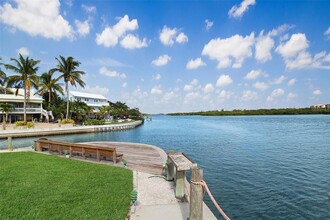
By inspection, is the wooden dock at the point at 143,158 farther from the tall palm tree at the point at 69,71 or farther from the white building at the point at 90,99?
the white building at the point at 90,99

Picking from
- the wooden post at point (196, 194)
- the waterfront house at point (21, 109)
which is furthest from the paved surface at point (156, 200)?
the waterfront house at point (21, 109)

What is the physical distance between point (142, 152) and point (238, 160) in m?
8.31

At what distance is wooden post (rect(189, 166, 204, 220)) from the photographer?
5277mm

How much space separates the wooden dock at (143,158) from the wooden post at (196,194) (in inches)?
205

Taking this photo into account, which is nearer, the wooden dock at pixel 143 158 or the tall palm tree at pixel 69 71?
the wooden dock at pixel 143 158

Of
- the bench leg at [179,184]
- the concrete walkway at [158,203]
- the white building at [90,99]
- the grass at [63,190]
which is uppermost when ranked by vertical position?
the white building at [90,99]

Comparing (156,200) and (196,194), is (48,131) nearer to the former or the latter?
(156,200)

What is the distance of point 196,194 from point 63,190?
5241mm

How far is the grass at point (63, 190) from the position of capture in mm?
6266

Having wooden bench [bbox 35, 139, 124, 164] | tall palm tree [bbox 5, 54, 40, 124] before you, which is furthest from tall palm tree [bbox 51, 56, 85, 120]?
wooden bench [bbox 35, 139, 124, 164]

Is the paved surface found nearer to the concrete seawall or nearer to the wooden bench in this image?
the wooden bench

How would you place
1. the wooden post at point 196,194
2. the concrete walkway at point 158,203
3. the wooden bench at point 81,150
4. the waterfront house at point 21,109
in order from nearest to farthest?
the wooden post at point 196,194
the concrete walkway at point 158,203
the wooden bench at point 81,150
the waterfront house at point 21,109

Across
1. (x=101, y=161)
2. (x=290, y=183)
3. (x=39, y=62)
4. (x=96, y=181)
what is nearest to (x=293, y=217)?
(x=290, y=183)

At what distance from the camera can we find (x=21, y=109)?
51.5 metres
